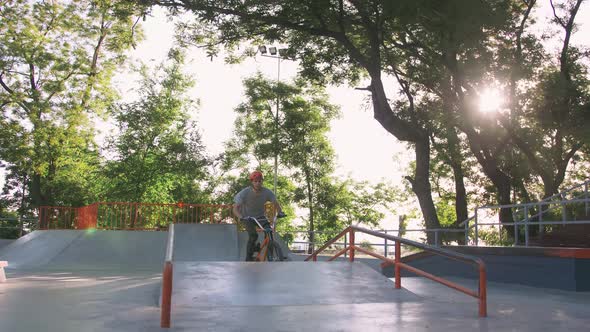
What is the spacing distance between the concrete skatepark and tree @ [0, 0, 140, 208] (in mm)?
23264

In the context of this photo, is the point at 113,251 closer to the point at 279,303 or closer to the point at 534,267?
the point at 279,303

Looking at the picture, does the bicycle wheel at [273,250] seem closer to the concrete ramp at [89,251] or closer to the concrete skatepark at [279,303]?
the concrete skatepark at [279,303]

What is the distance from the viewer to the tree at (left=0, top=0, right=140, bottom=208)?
3272 centimetres

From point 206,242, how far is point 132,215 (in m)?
5.18

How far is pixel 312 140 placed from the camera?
39719 mm

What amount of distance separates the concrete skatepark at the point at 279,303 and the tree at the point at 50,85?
76.3 feet

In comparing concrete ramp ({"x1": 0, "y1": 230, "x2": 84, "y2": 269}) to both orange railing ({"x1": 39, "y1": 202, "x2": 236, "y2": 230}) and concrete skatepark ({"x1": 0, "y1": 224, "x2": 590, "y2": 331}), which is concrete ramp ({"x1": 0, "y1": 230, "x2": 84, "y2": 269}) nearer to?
orange railing ({"x1": 39, "y1": 202, "x2": 236, "y2": 230})

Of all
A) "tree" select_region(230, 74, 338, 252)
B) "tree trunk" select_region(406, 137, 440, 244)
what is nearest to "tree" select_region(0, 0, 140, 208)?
"tree" select_region(230, 74, 338, 252)

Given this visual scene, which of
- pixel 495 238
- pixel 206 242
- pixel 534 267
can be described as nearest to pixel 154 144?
pixel 206 242

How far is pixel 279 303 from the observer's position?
739 cm

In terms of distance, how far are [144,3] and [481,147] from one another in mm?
13972

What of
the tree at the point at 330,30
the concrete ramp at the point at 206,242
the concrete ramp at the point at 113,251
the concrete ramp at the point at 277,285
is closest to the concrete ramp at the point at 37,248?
the concrete ramp at the point at 113,251

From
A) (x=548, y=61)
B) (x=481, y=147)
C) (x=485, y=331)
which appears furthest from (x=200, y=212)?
(x=485, y=331)

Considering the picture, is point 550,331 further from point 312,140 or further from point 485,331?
point 312,140
